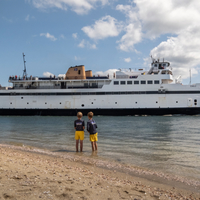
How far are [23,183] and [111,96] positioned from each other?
23.4 metres

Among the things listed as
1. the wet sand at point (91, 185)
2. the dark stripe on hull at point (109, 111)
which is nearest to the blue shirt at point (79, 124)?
the wet sand at point (91, 185)

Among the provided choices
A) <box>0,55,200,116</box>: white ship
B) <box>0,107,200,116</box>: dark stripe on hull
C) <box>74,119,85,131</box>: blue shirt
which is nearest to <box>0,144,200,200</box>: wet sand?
<box>74,119,85,131</box>: blue shirt

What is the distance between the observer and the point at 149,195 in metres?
2.80

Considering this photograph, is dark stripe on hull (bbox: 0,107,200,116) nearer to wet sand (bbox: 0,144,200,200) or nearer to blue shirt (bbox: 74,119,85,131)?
blue shirt (bbox: 74,119,85,131)

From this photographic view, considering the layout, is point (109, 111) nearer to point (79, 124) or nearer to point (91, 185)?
point (79, 124)

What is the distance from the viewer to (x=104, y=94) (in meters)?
26.2

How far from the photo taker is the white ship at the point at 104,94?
81.5 ft

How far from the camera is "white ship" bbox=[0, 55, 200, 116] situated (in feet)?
81.5

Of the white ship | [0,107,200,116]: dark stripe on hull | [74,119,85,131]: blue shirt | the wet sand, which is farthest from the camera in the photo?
the white ship

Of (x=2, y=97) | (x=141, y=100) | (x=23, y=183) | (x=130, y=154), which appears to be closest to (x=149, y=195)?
(x=23, y=183)

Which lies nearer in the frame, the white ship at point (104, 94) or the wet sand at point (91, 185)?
the wet sand at point (91, 185)

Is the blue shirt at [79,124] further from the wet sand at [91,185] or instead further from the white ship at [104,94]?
the white ship at [104,94]

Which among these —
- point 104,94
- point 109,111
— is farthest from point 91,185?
point 104,94

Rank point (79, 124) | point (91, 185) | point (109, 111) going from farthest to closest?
point (109, 111)
point (79, 124)
point (91, 185)
